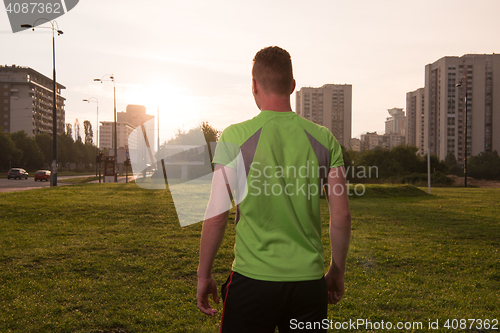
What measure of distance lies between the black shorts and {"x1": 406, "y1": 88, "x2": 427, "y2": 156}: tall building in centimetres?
10232

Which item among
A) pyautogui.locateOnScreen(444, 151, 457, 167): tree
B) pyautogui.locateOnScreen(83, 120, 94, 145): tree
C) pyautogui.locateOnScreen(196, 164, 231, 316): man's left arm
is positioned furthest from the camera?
pyautogui.locateOnScreen(83, 120, 94, 145): tree

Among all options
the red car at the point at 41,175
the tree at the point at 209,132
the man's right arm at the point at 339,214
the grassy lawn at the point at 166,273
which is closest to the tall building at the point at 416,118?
the tree at the point at 209,132

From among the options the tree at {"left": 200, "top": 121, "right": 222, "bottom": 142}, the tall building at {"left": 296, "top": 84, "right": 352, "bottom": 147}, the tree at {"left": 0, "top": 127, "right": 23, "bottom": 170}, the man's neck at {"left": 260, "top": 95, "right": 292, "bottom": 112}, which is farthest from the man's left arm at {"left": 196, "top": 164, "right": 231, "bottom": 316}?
the tall building at {"left": 296, "top": 84, "right": 352, "bottom": 147}

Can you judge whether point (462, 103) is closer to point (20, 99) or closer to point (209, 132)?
point (209, 132)

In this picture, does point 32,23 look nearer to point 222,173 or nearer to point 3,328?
point 3,328

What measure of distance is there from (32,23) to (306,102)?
A: 84.7 metres

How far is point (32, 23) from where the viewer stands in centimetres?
2295

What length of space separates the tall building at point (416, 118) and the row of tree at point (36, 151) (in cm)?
8895

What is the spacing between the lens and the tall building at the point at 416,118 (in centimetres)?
9771

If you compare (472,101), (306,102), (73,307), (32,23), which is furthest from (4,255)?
(306,102)

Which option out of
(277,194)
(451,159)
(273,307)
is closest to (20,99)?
(451,159)

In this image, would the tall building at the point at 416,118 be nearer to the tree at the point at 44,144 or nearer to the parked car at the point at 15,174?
the parked car at the point at 15,174

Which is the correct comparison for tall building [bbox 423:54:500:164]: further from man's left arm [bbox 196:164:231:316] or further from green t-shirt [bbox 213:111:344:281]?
man's left arm [bbox 196:164:231:316]

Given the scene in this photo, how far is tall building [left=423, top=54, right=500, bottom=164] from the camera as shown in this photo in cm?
7550
